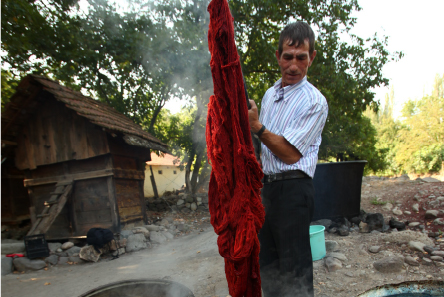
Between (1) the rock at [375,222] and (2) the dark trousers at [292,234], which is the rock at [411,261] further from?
(2) the dark trousers at [292,234]

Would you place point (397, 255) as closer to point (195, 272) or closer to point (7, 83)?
point (195, 272)

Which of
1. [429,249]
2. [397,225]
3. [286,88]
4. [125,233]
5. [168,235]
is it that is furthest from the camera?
[168,235]

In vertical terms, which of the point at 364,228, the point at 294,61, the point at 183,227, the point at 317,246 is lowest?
the point at 183,227

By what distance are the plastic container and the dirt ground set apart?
1.42 ft

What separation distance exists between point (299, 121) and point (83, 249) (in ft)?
17.9

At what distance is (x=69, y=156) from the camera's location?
6.56m

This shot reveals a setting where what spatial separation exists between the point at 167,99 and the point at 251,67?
12.0 feet

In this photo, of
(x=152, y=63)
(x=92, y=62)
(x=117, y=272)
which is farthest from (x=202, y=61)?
(x=117, y=272)

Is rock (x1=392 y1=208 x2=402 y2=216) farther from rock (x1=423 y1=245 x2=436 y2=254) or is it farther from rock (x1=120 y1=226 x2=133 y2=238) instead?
rock (x1=120 y1=226 x2=133 y2=238)

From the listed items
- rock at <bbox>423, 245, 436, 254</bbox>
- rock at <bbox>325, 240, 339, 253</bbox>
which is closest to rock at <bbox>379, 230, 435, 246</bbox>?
rock at <bbox>423, 245, 436, 254</bbox>

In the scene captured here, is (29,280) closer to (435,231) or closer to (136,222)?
(136,222)

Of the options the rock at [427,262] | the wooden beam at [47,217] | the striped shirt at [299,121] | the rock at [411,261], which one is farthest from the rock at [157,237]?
the striped shirt at [299,121]

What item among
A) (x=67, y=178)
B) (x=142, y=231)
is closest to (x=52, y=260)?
(x=142, y=231)

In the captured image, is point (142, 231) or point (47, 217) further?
point (142, 231)
